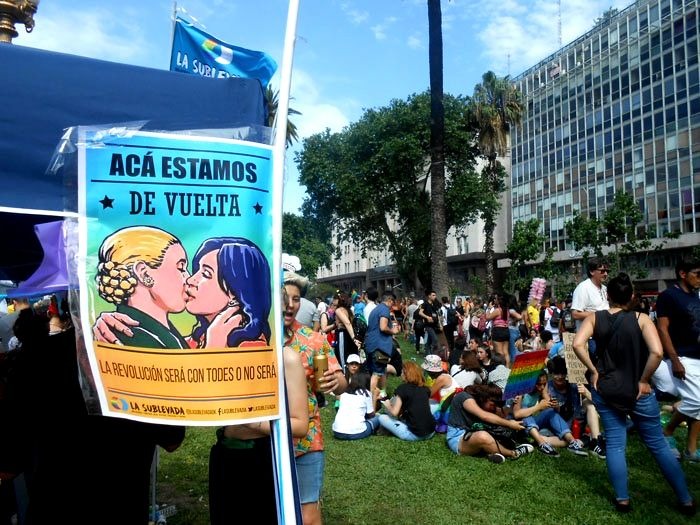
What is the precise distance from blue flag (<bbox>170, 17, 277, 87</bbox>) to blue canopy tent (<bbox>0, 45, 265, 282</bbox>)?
141cm

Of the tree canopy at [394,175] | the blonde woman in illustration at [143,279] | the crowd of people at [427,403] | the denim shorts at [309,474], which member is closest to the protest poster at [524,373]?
the crowd of people at [427,403]

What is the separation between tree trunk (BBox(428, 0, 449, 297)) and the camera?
1441 cm

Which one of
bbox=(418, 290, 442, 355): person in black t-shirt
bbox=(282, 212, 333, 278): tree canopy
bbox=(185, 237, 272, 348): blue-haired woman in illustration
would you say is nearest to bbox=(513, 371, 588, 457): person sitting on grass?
bbox=(185, 237, 272, 348): blue-haired woman in illustration

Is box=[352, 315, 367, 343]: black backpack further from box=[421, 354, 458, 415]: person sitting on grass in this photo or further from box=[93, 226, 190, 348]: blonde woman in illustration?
box=[93, 226, 190, 348]: blonde woman in illustration

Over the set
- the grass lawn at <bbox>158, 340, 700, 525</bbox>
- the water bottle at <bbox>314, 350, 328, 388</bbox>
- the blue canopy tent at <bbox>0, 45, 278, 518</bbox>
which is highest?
the blue canopy tent at <bbox>0, 45, 278, 518</bbox>

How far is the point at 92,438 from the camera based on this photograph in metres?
2.12

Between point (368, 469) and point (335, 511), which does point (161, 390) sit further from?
point (368, 469)

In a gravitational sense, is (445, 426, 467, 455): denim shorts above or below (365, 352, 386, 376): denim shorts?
below

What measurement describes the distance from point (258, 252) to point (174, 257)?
0.26 meters

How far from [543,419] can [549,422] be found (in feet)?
0.25

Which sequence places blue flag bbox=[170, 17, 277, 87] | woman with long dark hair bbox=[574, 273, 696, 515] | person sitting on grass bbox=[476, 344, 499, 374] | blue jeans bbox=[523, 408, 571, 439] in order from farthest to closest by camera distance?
1. person sitting on grass bbox=[476, 344, 499, 374]
2. blue jeans bbox=[523, 408, 571, 439]
3. woman with long dark hair bbox=[574, 273, 696, 515]
4. blue flag bbox=[170, 17, 277, 87]

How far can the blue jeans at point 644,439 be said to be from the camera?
4.41 meters

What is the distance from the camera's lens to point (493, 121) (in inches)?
1265

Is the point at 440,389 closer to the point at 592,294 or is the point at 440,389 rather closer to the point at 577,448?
the point at 577,448
